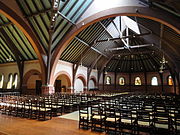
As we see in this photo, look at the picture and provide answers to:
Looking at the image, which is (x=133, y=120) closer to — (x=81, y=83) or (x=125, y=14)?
(x=125, y=14)

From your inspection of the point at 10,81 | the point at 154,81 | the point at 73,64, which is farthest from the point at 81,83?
the point at 154,81

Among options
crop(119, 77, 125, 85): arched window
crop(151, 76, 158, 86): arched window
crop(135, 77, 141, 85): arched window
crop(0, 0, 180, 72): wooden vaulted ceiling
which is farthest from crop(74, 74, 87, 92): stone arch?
crop(151, 76, 158, 86): arched window

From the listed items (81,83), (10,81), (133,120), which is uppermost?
(10,81)

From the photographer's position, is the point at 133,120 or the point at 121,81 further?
the point at 121,81

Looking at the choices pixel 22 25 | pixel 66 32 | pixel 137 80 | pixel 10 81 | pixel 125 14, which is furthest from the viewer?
pixel 137 80

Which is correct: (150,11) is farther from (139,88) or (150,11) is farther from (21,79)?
(139,88)

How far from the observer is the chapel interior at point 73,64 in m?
4.76

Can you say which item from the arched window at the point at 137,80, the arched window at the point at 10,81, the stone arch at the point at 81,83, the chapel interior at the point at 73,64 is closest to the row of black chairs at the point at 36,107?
the chapel interior at the point at 73,64

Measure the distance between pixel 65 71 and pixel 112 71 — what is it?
46.3 feet

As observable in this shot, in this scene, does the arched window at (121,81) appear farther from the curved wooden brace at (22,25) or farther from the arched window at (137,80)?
the curved wooden brace at (22,25)

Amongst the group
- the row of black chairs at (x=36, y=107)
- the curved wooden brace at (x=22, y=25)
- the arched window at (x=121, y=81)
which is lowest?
the row of black chairs at (x=36, y=107)

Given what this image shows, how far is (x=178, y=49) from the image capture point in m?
13.6

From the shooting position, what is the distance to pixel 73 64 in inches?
739

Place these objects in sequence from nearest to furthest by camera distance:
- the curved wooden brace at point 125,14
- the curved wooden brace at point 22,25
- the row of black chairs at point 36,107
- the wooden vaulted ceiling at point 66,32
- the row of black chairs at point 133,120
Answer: the row of black chairs at point 133,120
the row of black chairs at point 36,107
the curved wooden brace at point 125,14
the curved wooden brace at point 22,25
the wooden vaulted ceiling at point 66,32
